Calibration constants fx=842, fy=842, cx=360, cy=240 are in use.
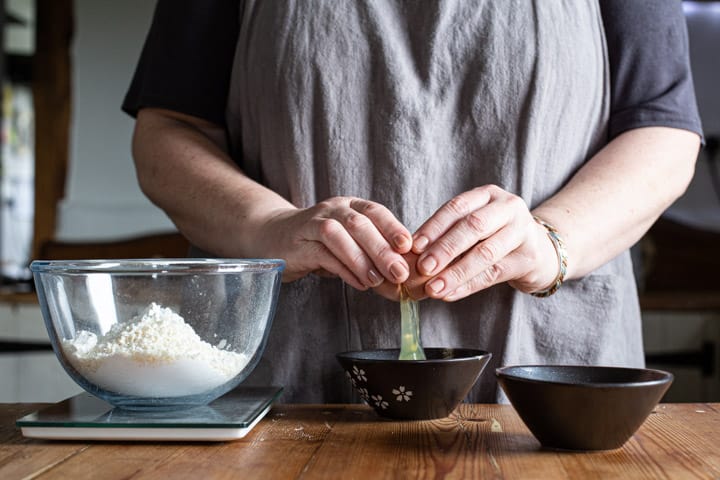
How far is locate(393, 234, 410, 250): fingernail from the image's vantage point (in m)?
0.74

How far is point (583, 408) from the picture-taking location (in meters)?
0.59

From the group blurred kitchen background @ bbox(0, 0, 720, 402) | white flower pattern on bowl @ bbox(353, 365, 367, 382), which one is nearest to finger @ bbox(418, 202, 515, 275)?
white flower pattern on bowl @ bbox(353, 365, 367, 382)

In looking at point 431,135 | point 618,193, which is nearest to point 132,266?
point 431,135

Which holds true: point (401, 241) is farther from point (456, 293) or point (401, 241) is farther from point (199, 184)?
point (199, 184)

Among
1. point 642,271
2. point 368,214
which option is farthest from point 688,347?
point 368,214

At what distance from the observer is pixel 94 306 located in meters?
0.67

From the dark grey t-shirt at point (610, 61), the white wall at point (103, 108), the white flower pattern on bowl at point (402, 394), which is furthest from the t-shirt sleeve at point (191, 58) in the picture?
the white wall at point (103, 108)

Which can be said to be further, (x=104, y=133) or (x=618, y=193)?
(x=104, y=133)

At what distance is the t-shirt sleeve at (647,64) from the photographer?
0.95 m

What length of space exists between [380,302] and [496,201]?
0.22 meters

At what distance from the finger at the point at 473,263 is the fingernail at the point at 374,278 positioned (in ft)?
0.14

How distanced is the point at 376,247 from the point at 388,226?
23 millimetres

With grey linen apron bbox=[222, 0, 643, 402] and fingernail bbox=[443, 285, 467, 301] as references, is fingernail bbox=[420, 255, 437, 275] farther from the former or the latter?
grey linen apron bbox=[222, 0, 643, 402]

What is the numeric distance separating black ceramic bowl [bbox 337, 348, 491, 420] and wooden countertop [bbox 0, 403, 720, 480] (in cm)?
1
